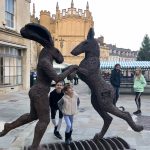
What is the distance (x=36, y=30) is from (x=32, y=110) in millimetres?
1446

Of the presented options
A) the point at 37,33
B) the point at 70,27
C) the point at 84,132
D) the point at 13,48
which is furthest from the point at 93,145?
the point at 70,27

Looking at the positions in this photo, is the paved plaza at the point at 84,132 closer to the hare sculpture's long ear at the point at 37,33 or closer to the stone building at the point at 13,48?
the hare sculpture's long ear at the point at 37,33

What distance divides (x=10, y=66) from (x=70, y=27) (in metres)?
38.9

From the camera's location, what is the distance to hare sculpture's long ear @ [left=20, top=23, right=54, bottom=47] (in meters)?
6.59

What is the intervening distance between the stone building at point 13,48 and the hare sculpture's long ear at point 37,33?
14437mm

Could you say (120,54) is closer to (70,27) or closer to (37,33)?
(70,27)

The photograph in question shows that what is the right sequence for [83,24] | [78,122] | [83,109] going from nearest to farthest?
1. [78,122]
2. [83,109]
3. [83,24]

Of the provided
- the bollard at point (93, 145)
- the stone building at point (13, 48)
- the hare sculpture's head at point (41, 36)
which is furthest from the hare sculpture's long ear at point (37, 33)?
the stone building at point (13, 48)

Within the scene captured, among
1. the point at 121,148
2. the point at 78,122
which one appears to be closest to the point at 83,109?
the point at 78,122

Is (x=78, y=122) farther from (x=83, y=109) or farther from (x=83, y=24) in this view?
(x=83, y=24)

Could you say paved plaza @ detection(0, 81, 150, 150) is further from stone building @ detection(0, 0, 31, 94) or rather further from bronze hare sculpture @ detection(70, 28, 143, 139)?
stone building @ detection(0, 0, 31, 94)

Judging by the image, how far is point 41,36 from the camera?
264 inches

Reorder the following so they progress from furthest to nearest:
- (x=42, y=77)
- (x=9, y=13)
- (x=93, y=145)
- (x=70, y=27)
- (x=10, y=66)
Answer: (x=70, y=27) → (x=10, y=66) → (x=9, y=13) → (x=93, y=145) → (x=42, y=77)

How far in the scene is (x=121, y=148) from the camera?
280 inches
